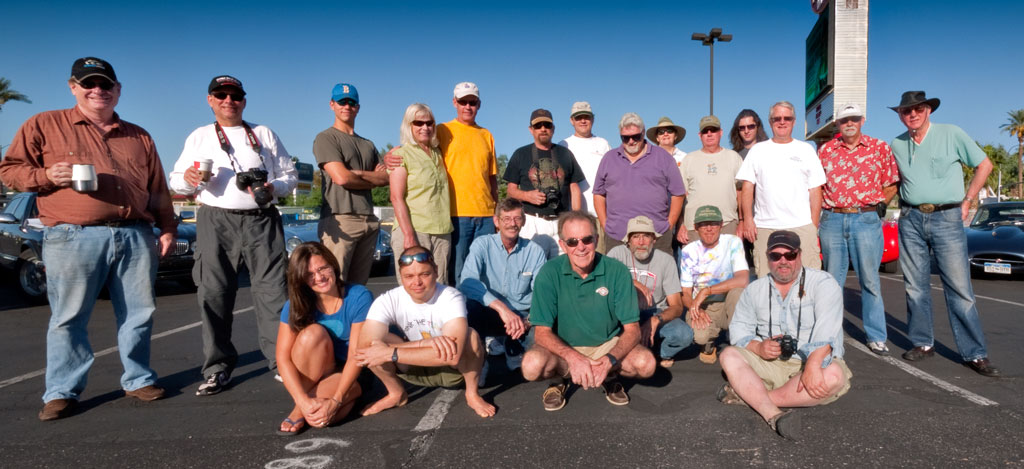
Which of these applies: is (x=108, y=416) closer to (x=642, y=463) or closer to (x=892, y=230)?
(x=642, y=463)

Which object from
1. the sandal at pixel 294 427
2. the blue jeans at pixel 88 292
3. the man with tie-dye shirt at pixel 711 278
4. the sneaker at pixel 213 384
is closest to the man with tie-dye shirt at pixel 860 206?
the man with tie-dye shirt at pixel 711 278

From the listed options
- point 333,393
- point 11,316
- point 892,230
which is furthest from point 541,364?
point 892,230

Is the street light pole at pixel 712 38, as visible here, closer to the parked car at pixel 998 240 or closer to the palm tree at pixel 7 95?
the parked car at pixel 998 240

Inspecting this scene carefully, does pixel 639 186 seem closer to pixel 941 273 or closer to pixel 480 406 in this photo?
pixel 941 273

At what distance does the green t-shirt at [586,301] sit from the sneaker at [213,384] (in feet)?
7.01

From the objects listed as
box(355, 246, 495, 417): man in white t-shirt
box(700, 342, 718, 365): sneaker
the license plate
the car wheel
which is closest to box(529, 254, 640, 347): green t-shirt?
box(355, 246, 495, 417): man in white t-shirt

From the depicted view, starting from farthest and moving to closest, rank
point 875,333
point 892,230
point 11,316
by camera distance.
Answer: point 892,230, point 11,316, point 875,333

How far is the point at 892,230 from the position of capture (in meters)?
9.66

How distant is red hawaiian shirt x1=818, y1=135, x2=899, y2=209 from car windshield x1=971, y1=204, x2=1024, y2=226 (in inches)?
293

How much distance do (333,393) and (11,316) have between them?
21.0ft

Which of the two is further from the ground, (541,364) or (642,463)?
(541,364)

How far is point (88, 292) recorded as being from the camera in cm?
354

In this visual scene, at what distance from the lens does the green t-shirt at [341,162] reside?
4.39 meters

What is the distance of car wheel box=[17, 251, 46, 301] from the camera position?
7.98m
